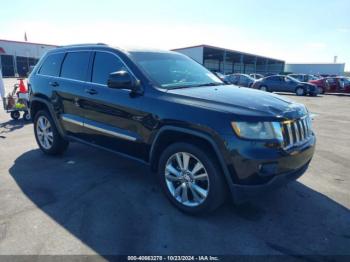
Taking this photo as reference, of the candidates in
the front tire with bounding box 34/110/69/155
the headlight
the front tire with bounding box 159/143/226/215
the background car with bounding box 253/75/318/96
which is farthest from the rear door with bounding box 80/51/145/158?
the background car with bounding box 253/75/318/96

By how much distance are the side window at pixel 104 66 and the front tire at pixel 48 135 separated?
1525mm

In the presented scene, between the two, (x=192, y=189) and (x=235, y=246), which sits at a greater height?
(x=192, y=189)

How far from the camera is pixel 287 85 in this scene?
2234cm

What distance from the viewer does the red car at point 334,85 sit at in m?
23.5

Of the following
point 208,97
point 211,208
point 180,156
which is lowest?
point 211,208

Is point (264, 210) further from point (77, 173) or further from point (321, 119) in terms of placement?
point (321, 119)

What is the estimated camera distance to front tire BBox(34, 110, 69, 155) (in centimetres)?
523

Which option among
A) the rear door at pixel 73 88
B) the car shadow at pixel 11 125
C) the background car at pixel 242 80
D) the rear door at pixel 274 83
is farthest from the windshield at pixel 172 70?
the background car at pixel 242 80

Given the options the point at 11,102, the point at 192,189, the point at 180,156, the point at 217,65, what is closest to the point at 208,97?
the point at 180,156

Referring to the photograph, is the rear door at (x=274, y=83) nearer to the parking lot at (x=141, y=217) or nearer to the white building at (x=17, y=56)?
the parking lot at (x=141, y=217)

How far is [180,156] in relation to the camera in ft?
11.0

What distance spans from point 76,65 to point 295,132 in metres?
3.42

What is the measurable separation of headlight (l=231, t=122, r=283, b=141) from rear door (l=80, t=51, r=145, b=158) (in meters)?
1.23

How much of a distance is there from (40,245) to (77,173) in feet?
6.22
